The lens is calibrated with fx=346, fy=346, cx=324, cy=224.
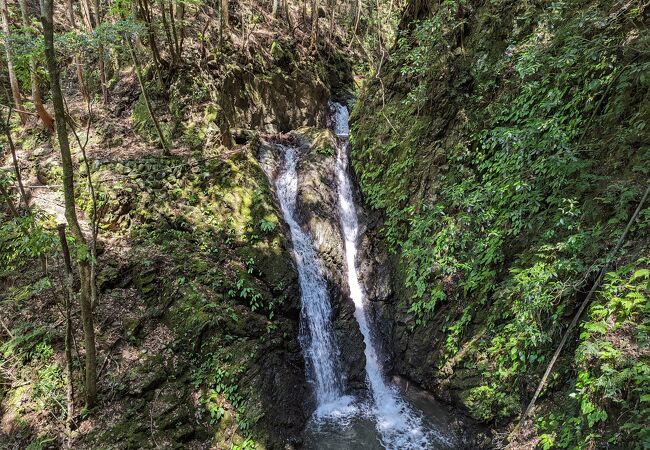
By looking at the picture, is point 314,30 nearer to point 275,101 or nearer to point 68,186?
point 275,101

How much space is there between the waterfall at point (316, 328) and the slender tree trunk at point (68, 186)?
4480mm

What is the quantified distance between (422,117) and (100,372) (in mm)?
9710

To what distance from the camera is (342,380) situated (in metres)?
8.55

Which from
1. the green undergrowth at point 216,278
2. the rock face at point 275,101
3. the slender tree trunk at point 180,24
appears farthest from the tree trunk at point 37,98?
the rock face at point 275,101

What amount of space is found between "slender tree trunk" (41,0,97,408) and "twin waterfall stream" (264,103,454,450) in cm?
428

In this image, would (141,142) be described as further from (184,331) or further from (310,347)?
(310,347)

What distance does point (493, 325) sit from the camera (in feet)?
20.7

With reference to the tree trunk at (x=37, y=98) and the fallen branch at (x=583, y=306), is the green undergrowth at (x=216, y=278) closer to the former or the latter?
the tree trunk at (x=37, y=98)

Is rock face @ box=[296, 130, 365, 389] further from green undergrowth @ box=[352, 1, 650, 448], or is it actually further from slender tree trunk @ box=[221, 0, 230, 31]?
slender tree trunk @ box=[221, 0, 230, 31]

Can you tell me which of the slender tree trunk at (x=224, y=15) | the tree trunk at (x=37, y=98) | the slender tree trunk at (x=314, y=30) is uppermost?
the slender tree trunk at (x=314, y=30)

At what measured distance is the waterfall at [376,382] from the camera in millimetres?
6938

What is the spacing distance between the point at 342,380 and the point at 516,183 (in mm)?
5964

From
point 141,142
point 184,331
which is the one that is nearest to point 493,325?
point 184,331

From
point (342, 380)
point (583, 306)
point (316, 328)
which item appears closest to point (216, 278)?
point (316, 328)
